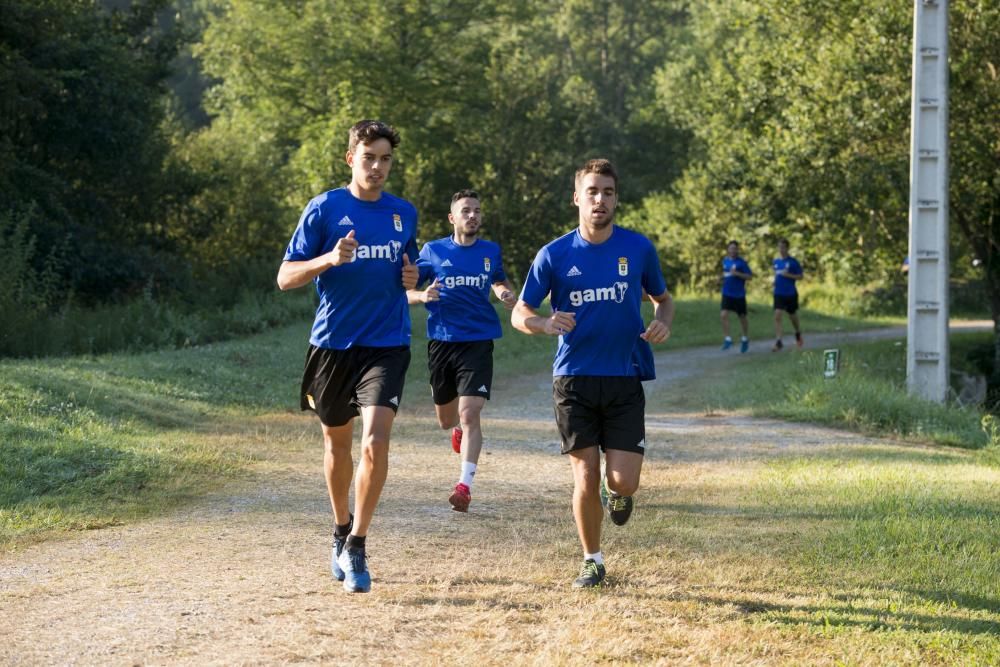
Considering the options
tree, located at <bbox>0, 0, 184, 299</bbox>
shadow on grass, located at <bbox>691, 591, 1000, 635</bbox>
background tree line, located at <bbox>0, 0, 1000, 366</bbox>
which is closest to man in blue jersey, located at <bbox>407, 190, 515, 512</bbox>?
shadow on grass, located at <bbox>691, 591, 1000, 635</bbox>

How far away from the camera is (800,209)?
2378 centimetres

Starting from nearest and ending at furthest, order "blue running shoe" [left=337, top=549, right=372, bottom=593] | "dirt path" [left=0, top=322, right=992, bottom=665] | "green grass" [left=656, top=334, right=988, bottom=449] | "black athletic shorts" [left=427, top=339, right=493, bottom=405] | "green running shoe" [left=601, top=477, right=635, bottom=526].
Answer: "dirt path" [left=0, top=322, right=992, bottom=665] → "blue running shoe" [left=337, top=549, right=372, bottom=593] → "green running shoe" [left=601, top=477, right=635, bottom=526] → "black athletic shorts" [left=427, top=339, right=493, bottom=405] → "green grass" [left=656, top=334, right=988, bottom=449]

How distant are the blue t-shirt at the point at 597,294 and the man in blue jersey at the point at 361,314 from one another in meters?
0.74

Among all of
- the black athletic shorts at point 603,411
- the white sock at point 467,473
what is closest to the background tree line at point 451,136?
the white sock at point 467,473

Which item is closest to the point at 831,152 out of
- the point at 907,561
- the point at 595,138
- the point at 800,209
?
the point at 800,209

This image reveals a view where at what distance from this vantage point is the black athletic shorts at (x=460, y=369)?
31.1ft

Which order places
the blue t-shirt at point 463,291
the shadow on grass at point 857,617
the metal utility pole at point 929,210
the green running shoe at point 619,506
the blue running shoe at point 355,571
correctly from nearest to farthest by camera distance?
the shadow on grass at point 857,617 < the blue running shoe at point 355,571 < the green running shoe at point 619,506 < the blue t-shirt at point 463,291 < the metal utility pole at point 929,210

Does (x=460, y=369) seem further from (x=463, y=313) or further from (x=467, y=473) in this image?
(x=467, y=473)

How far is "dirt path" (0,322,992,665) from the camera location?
557 centimetres

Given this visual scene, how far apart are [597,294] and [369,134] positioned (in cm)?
145

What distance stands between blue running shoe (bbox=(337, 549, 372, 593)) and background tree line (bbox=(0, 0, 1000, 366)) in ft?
42.0

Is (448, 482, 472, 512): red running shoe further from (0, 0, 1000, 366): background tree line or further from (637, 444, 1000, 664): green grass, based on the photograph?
(0, 0, 1000, 366): background tree line

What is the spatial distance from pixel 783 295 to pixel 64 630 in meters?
19.3

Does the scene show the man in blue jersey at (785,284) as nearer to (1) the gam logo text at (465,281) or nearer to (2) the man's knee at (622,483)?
(1) the gam logo text at (465,281)
